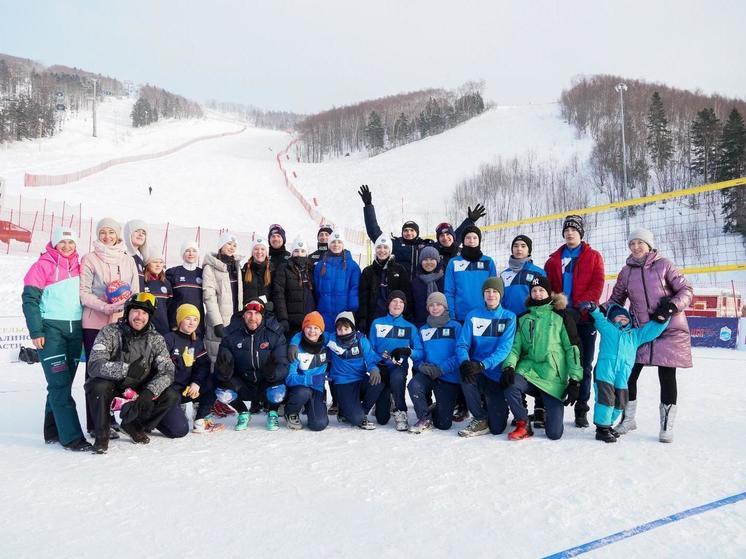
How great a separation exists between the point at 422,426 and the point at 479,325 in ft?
3.23

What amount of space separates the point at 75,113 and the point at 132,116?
298 inches

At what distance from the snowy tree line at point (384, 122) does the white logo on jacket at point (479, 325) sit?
56.4 meters

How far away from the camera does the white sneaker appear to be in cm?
448

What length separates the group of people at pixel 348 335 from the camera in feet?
13.4

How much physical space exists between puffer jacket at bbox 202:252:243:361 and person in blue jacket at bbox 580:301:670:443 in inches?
128

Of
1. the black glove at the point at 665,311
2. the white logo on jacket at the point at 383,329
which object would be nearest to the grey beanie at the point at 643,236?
the black glove at the point at 665,311

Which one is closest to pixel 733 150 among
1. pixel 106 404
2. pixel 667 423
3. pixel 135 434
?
pixel 667 423

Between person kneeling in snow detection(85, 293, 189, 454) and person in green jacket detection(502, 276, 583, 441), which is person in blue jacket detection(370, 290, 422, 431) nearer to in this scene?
person in green jacket detection(502, 276, 583, 441)

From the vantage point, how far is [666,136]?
128ft

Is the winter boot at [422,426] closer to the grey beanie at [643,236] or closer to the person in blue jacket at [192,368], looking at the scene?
the person in blue jacket at [192,368]

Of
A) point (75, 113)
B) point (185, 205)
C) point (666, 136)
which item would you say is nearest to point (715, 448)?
point (185, 205)

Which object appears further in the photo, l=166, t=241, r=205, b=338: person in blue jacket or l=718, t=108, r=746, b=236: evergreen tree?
l=718, t=108, r=746, b=236: evergreen tree

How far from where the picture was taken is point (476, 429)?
4.34 meters

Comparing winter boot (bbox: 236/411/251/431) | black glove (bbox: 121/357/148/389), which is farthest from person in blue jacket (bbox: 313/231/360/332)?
black glove (bbox: 121/357/148/389)
